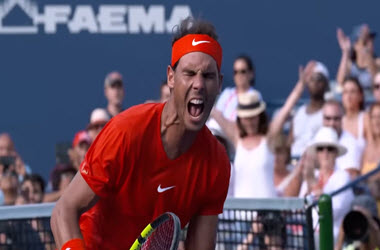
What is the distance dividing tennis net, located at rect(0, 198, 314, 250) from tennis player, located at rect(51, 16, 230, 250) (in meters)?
1.40

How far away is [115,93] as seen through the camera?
9.11 m

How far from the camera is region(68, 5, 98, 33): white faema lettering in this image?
998 cm

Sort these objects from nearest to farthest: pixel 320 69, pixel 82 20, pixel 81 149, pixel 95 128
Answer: pixel 81 149 < pixel 95 128 < pixel 320 69 < pixel 82 20

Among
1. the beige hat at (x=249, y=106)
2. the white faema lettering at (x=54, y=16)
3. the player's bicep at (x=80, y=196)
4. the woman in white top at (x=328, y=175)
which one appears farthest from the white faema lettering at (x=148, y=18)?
the player's bicep at (x=80, y=196)

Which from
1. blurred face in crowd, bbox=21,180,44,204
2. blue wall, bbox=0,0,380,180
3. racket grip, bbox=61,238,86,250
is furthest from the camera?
blue wall, bbox=0,0,380,180

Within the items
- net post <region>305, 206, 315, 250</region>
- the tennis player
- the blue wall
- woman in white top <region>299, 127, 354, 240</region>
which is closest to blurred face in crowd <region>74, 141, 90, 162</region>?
the blue wall

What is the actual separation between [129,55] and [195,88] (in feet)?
20.2

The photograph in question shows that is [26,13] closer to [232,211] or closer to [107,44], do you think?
[107,44]

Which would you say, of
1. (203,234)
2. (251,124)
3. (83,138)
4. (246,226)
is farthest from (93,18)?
(203,234)

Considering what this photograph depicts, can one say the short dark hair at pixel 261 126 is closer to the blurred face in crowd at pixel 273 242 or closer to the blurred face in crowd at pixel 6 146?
the blurred face in crowd at pixel 273 242

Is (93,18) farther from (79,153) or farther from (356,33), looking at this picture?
(356,33)

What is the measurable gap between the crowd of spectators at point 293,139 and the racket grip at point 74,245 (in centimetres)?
253

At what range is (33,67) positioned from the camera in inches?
398

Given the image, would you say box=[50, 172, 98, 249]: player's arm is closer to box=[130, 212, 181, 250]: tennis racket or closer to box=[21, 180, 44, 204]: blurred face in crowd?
box=[130, 212, 181, 250]: tennis racket
